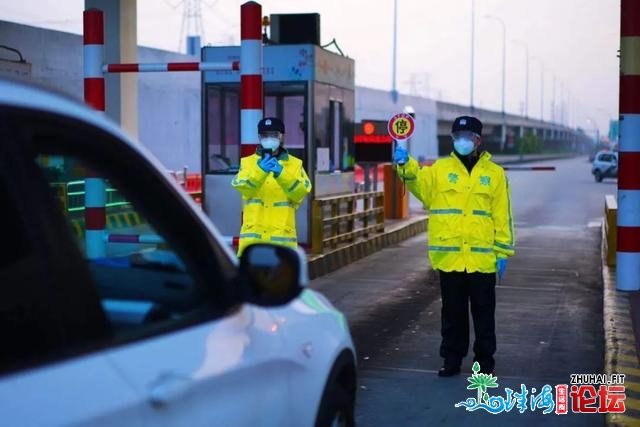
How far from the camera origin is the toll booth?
1509cm

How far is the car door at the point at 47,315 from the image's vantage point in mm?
2344

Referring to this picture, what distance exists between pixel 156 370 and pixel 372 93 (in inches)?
2174

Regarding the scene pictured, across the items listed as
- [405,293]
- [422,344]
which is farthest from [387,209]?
[422,344]

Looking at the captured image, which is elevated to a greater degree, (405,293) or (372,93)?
(372,93)

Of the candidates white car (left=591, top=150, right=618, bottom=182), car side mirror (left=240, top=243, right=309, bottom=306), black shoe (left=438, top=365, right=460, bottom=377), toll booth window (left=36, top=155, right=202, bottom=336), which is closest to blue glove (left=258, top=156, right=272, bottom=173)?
black shoe (left=438, top=365, right=460, bottom=377)

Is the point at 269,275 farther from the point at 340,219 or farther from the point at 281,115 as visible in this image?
the point at 281,115

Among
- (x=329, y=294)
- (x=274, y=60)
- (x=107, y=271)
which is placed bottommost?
(x=329, y=294)

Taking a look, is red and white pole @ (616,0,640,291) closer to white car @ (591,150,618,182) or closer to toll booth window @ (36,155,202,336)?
toll booth window @ (36,155,202,336)

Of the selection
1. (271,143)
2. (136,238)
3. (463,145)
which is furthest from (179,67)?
(136,238)

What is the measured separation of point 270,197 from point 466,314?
6.12 feet

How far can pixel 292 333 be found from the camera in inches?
145

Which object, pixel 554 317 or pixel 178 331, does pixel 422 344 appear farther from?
pixel 178 331

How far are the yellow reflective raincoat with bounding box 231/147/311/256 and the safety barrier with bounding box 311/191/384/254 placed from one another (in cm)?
611

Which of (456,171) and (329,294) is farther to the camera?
(329,294)
